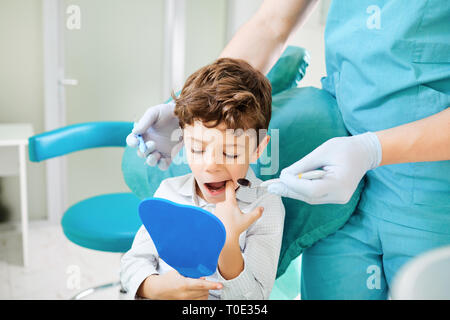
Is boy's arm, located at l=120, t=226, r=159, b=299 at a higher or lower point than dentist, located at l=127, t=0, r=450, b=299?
lower

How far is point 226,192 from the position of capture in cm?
44

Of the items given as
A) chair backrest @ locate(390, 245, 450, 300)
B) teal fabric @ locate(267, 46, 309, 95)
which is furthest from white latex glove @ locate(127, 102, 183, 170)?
chair backrest @ locate(390, 245, 450, 300)

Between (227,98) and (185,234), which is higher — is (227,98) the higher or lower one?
the higher one

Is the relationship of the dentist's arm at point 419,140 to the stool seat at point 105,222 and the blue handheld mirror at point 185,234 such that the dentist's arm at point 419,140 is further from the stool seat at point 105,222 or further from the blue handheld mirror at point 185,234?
the stool seat at point 105,222

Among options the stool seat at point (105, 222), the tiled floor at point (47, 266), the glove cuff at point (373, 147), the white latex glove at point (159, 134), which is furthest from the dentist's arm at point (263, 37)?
the tiled floor at point (47, 266)

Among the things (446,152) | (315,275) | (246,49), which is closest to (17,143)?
(246,49)

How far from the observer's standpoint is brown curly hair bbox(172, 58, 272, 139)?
450 mm

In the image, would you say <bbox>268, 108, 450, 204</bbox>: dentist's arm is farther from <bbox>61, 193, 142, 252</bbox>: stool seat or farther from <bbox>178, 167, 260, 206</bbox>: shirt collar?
<bbox>61, 193, 142, 252</bbox>: stool seat

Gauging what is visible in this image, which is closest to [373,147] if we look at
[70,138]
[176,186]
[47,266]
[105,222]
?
[176,186]

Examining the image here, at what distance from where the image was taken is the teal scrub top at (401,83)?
43 centimetres

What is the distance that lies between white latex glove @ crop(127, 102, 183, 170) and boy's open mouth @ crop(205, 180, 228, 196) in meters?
0.09

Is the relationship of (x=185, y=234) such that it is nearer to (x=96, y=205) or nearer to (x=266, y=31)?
(x=266, y=31)

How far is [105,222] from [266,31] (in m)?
0.62
